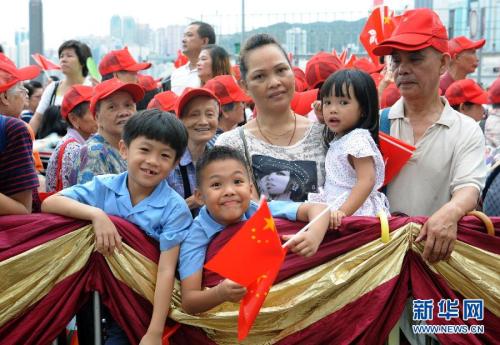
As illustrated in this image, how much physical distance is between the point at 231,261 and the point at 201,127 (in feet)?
5.19

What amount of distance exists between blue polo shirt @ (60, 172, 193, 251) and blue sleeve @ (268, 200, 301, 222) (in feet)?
1.24

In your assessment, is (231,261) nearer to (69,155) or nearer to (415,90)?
(415,90)

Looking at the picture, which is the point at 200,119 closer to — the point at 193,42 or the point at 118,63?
the point at 118,63

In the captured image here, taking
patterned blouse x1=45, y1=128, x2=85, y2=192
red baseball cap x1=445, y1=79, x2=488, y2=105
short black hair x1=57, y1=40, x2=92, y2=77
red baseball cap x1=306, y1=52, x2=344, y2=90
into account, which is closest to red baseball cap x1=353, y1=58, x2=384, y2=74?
red baseball cap x1=445, y1=79, x2=488, y2=105

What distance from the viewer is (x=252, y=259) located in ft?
7.93

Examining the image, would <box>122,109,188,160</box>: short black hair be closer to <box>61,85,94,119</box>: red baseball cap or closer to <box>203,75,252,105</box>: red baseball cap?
<box>61,85,94,119</box>: red baseball cap

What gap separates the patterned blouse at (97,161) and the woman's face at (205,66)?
2.44 metres

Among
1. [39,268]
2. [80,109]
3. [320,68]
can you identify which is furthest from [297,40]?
[39,268]

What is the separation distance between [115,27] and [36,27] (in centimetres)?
715

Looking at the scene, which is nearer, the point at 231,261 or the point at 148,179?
the point at 231,261

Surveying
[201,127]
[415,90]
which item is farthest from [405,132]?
[201,127]

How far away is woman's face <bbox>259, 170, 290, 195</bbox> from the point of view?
3.26m

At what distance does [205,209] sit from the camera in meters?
2.99

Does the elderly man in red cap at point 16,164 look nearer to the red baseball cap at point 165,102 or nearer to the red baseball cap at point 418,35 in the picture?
the red baseball cap at point 418,35
